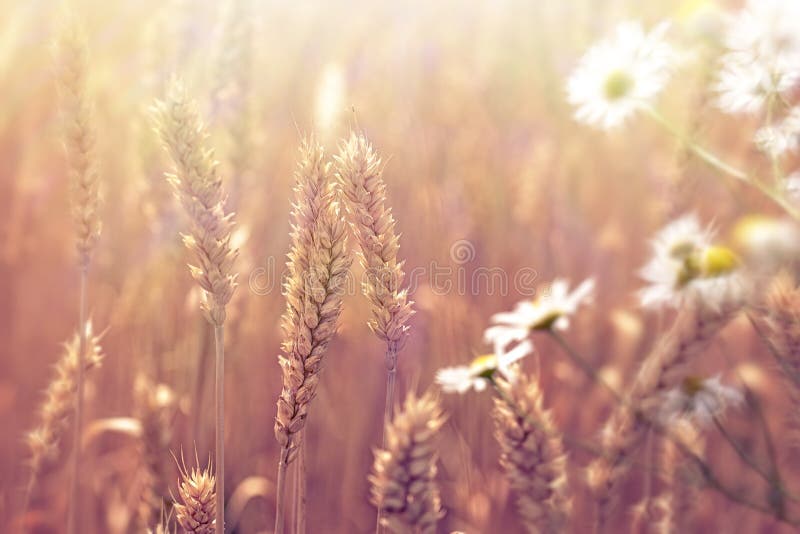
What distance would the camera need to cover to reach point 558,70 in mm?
2242

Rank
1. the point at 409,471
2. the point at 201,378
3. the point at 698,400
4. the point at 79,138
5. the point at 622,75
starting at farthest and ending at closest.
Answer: the point at 201,378 < the point at 622,75 < the point at 698,400 < the point at 79,138 < the point at 409,471

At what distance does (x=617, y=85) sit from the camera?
39.5 inches

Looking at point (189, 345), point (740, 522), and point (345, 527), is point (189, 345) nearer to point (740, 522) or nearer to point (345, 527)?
point (345, 527)

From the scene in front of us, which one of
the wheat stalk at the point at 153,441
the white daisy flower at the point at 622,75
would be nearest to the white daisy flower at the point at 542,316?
the white daisy flower at the point at 622,75

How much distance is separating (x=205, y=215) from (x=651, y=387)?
438 mm

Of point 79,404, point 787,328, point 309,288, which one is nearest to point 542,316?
point 787,328

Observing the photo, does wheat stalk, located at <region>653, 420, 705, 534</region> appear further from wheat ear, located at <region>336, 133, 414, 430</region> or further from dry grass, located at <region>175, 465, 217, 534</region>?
dry grass, located at <region>175, 465, 217, 534</region>

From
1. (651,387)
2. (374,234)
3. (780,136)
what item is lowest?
(651,387)

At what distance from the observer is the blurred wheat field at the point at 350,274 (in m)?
1.06

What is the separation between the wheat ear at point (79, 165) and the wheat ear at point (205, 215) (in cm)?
17

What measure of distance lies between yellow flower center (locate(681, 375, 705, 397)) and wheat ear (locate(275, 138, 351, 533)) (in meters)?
0.51

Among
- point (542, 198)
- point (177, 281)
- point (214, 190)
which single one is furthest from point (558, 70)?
point (214, 190)

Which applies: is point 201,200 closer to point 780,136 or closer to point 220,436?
point 220,436

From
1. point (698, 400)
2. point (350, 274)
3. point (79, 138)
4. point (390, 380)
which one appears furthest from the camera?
point (350, 274)
